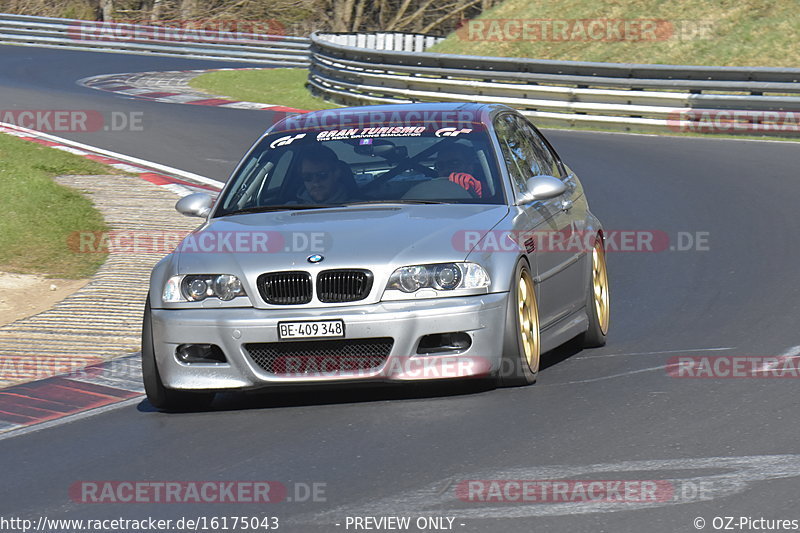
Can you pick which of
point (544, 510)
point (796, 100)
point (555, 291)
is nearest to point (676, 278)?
point (555, 291)

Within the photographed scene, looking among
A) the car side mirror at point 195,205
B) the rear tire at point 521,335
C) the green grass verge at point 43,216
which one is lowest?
the green grass verge at point 43,216

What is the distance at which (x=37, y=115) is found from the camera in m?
23.8

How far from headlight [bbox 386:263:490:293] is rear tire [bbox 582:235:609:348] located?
1.76 metres

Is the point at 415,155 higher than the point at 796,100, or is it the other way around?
the point at 415,155

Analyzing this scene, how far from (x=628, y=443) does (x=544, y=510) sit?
1.08 meters

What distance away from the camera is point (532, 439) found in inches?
252

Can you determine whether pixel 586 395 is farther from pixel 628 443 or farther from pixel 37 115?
pixel 37 115

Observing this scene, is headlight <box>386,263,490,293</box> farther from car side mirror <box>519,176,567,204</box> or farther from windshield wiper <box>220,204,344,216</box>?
windshield wiper <box>220,204,344,216</box>

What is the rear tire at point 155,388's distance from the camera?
24.5 feet

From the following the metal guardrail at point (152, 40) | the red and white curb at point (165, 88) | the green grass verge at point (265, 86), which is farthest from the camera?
the metal guardrail at point (152, 40)

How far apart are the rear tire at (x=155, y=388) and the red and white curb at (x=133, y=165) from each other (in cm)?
817

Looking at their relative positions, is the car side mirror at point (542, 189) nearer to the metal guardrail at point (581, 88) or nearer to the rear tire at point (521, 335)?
the rear tire at point (521, 335)

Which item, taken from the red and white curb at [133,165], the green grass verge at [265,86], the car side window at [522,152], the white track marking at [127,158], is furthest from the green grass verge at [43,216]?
the green grass verge at [265,86]

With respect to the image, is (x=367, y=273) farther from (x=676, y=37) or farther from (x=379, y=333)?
(x=676, y=37)
